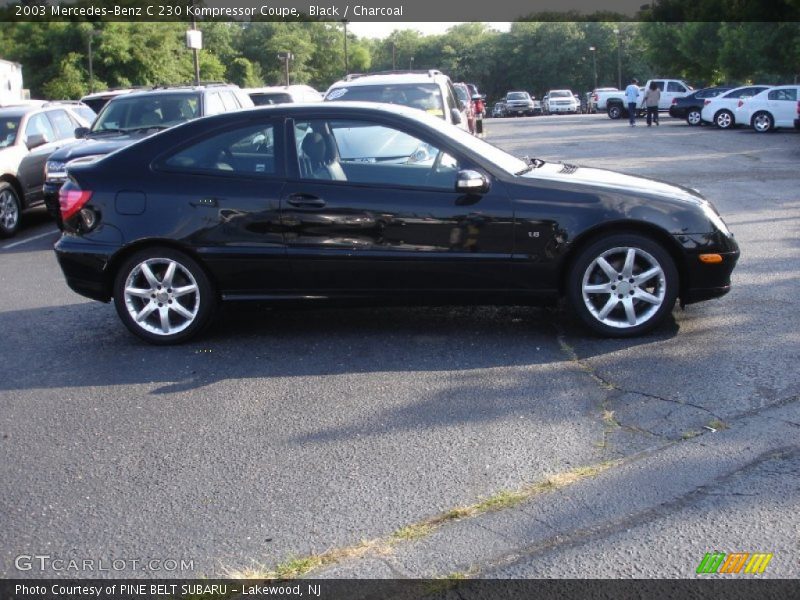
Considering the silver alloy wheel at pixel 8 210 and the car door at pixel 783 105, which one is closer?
the silver alloy wheel at pixel 8 210

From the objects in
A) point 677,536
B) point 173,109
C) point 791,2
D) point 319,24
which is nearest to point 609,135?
point 791,2

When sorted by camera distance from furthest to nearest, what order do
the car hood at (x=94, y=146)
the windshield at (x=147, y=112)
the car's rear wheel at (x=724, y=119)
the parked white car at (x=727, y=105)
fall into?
the car's rear wheel at (x=724, y=119) → the parked white car at (x=727, y=105) → the windshield at (x=147, y=112) → the car hood at (x=94, y=146)

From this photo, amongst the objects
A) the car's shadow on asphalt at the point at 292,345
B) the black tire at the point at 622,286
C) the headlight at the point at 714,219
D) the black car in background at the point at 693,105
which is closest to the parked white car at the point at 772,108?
the black car in background at the point at 693,105

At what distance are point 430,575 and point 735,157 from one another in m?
19.6

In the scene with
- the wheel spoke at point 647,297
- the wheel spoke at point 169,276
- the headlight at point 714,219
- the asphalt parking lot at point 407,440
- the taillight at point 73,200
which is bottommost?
the asphalt parking lot at point 407,440

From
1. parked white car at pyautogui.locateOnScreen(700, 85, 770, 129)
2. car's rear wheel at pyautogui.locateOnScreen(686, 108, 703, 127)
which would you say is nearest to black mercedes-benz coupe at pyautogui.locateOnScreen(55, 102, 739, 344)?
parked white car at pyautogui.locateOnScreen(700, 85, 770, 129)

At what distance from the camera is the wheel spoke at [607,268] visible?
6.46 metres

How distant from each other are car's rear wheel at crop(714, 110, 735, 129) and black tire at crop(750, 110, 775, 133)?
216 cm

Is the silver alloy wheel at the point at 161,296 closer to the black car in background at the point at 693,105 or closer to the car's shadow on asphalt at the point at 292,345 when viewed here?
the car's shadow on asphalt at the point at 292,345

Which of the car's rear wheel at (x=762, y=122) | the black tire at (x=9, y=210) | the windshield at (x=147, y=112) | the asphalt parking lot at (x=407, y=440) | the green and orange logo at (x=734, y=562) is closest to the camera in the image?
the green and orange logo at (x=734, y=562)

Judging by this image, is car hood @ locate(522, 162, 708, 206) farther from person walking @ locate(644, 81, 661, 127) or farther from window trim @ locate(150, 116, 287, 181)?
person walking @ locate(644, 81, 661, 127)

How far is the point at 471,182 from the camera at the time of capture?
6375 mm

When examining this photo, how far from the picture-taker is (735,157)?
2125cm

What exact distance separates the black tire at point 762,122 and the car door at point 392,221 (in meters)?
25.9
